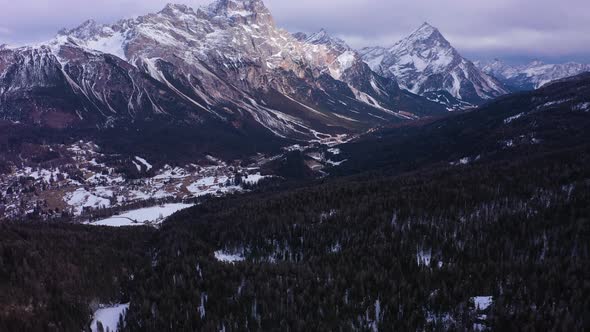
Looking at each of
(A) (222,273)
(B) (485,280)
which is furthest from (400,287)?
(A) (222,273)

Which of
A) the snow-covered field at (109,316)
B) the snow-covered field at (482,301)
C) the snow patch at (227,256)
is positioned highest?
the snow-covered field at (482,301)

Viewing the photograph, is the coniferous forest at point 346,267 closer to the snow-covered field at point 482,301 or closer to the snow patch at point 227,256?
the snow patch at point 227,256

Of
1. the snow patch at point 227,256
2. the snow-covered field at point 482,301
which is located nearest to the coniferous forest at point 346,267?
the snow patch at point 227,256

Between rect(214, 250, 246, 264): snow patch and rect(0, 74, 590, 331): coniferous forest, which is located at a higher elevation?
rect(0, 74, 590, 331): coniferous forest

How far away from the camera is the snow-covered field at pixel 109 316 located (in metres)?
69.7

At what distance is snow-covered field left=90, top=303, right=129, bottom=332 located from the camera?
229 ft

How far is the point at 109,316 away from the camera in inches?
2933

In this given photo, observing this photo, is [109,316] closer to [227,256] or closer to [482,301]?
[227,256]

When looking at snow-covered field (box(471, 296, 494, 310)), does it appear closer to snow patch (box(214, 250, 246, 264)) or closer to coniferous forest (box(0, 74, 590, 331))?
coniferous forest (box(0, 74, 590, 331))

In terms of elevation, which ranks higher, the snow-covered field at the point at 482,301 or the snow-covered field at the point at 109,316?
the snow-covered field at the point at 482,301

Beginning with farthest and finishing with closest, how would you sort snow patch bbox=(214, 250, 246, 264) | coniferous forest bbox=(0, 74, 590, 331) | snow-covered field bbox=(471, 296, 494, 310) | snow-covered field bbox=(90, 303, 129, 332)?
snow patch bbox=(214, 250, 246, 264) → snow-covered field bbox=(90, 303, 129, 332) → coniferous forest bbox=(0, 74, 590, 331) → snow-covered field bbox=(471, 296, 494, 310)

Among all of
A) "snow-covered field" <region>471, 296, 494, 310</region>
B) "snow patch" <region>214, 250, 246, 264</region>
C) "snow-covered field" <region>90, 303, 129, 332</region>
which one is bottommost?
"snow patch" <region>214, 250, 246, 264</region>

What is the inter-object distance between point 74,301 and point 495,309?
73722 millimetres

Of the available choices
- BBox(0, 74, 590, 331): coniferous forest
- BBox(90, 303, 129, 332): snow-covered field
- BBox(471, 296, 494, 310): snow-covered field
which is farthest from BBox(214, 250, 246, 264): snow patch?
BBox(471, 296, 494, 310): snow-covered field
